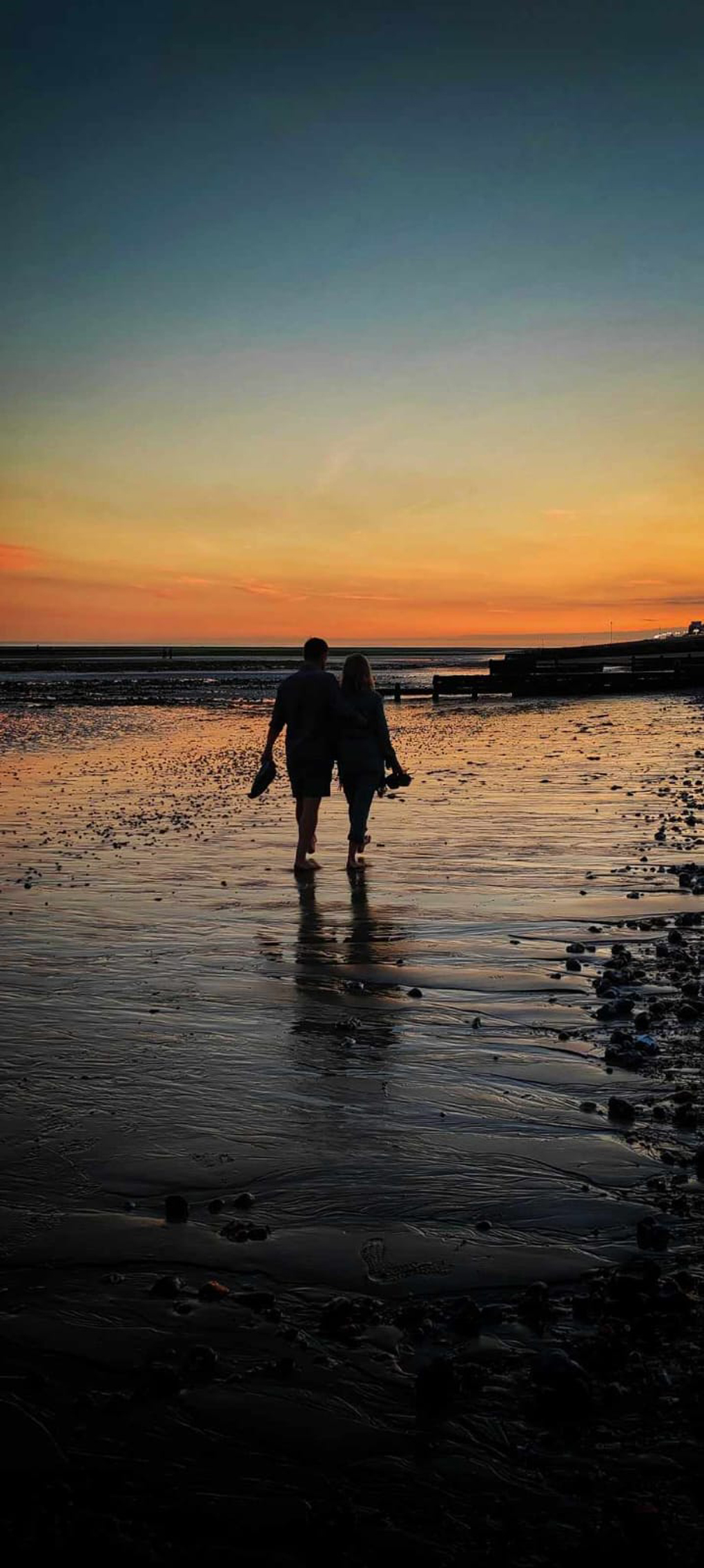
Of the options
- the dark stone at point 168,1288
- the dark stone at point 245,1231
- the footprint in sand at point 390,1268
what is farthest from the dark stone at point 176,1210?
the footprint in sand at point 390,1268

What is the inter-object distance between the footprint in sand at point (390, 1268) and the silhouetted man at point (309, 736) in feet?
28.8

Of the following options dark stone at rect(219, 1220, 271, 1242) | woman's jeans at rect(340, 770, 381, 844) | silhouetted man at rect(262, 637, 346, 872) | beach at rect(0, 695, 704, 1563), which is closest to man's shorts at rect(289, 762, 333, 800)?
silhouetted man at rect(262, 637, 346, 872)

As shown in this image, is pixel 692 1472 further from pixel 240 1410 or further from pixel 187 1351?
pixel 187 1351

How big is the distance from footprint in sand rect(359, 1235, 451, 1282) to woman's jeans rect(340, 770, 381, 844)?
8.74 metres

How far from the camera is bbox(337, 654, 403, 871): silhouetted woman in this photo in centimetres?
1348

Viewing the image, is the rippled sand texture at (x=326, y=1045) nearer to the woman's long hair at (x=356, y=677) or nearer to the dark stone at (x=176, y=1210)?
the dark stone at (x=176, y=1210)

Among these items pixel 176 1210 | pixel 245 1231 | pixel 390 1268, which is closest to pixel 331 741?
pixel 176 1210

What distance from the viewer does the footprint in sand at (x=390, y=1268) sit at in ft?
14.3

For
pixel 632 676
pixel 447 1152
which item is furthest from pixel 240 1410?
pixel 632 676

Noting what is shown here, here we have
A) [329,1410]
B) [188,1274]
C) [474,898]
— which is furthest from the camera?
[474,898]

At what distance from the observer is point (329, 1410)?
3580mm

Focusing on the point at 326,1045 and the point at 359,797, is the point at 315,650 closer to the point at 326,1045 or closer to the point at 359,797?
the point at 359,797

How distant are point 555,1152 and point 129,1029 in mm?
3092

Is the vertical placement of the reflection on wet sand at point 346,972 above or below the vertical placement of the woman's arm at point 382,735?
below
